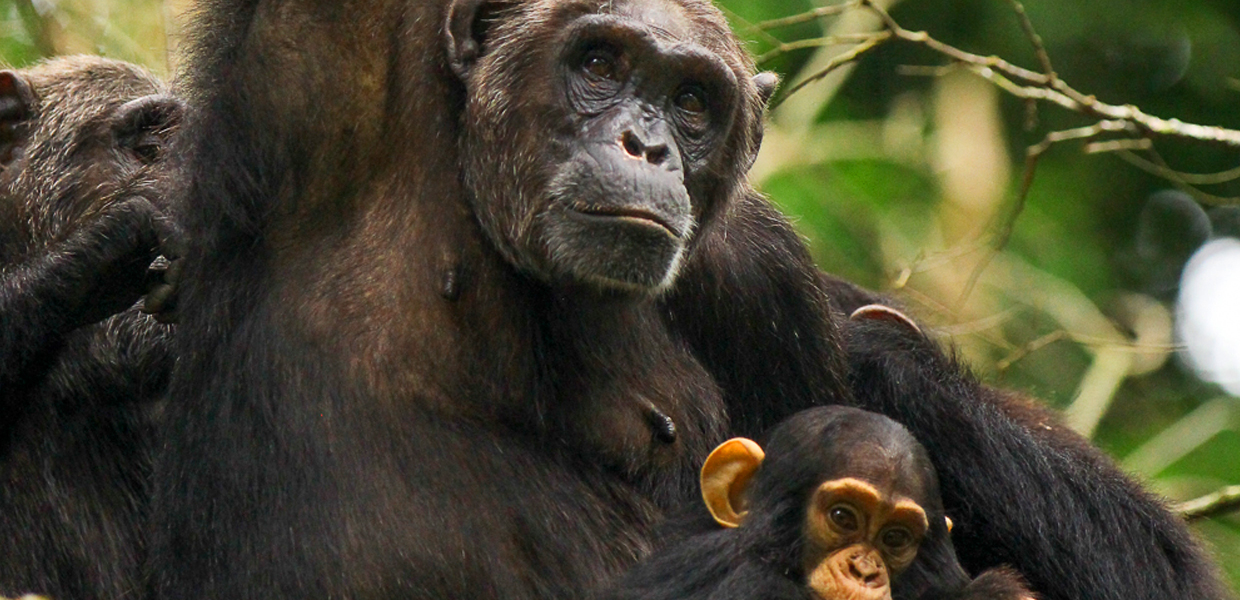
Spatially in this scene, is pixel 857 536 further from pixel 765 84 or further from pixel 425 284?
pixel 765 84

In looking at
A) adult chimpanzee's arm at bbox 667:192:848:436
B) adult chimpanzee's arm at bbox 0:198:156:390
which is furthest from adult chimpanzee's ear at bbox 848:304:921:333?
adult chimpanzee's arm at bbox 0:198:156:390

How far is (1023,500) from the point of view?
277 inches

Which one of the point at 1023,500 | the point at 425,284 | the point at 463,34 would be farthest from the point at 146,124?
the point at 1023,500

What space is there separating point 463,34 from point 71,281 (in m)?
1.97

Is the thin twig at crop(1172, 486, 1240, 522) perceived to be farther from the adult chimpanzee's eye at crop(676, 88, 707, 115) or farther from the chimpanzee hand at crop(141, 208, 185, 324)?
the chimpanzee hand at crop(141, 208, 185, 324)

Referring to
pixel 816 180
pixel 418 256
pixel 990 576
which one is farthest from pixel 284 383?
pixel 816 180

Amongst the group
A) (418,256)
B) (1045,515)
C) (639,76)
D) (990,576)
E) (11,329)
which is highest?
(639,76)

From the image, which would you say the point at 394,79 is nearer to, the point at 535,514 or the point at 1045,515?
the point at 535,514

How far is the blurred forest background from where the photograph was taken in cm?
1098

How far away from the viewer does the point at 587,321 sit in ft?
20.0

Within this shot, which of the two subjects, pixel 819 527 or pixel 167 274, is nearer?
pixel 819 527

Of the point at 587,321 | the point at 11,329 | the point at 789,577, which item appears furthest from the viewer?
the point at 11,329

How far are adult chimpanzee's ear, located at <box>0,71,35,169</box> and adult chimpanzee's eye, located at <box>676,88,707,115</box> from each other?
3.65m

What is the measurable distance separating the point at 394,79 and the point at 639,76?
0.89 metres
